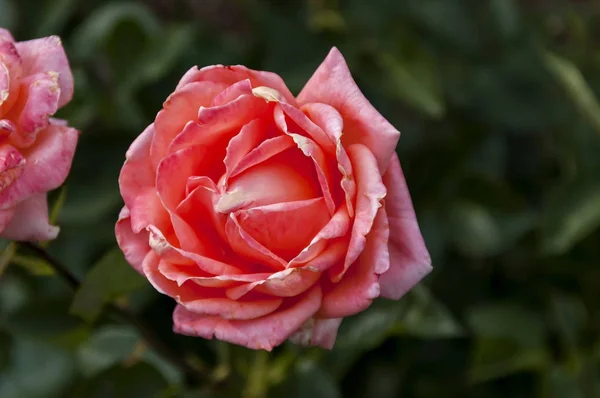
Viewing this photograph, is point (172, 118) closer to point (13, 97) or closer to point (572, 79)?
point (13, 97)

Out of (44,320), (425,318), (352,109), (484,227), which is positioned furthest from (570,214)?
(44,320)

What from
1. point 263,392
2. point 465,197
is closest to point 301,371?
point 263,392

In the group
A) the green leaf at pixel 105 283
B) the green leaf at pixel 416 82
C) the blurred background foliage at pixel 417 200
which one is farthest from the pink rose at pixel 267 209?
the green leaf at pixel 416 82

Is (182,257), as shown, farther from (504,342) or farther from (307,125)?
(504,342)

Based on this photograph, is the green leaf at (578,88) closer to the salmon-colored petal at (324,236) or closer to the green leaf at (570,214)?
the green leaf at (570,214)

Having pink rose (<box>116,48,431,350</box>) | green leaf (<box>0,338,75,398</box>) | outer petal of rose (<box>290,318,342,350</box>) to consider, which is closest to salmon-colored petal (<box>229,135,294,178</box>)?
pink rose (<box>116,48,431,350</box>)
